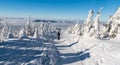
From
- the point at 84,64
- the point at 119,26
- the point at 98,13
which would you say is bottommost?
the point at 84,64

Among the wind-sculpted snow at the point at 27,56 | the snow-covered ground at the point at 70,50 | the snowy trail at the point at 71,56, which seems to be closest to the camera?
the wind-sculpted snow at the point at 27,56

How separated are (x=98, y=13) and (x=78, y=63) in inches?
1625

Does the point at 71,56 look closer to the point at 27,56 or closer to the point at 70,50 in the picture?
the point at 27,56

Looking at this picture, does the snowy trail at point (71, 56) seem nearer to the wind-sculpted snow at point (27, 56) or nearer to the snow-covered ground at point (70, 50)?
the snow-covered ground at point (70, 50)

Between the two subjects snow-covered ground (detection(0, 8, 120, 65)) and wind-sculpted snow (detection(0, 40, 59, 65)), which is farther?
snow-covered ground (detection(0, 8, 120, 65))

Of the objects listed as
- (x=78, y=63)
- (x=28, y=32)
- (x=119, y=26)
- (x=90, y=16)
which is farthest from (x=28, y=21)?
(x=78, y=63)

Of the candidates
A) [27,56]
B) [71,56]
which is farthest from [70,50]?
[27,56]

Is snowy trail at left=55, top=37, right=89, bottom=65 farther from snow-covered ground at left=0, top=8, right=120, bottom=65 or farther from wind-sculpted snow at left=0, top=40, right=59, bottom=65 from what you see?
wind-sculpted snow at left=0, top=40, right=59, bottom=65

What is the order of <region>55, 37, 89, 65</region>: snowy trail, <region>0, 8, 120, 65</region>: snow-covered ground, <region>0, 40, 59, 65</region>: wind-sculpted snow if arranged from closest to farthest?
<region>0, 40, 59, 65</region>: wind-sculpted snow, <region>0, 8, 120, 65</region>: snow-covered ground, <region>55, 37, 89, 65</region>: snowy trail

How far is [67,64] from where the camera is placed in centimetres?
2364

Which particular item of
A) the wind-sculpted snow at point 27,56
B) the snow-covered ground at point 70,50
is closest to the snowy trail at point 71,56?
the snow-covered ground at point 70,50

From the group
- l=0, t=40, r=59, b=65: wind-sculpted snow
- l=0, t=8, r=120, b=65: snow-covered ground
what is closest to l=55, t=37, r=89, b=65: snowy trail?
l=0, t=8, r=120, b=65: snow-covered ground

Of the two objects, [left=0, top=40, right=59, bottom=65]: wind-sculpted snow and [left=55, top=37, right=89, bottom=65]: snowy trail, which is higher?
[left=0, top=40, right=59, bottom=65]: wind-sculpted snow

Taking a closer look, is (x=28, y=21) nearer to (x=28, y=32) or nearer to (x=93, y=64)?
(x=28, y=32)
